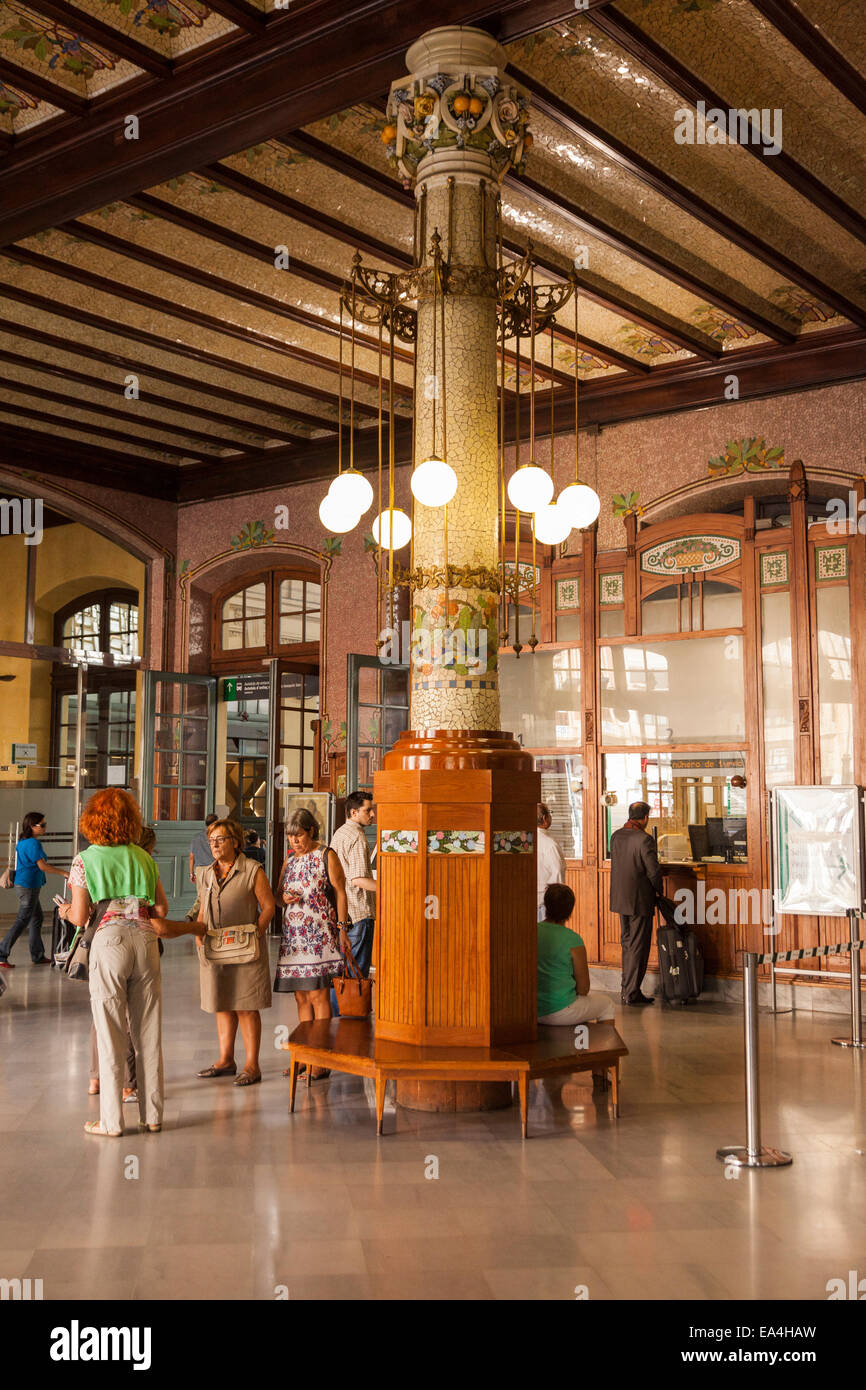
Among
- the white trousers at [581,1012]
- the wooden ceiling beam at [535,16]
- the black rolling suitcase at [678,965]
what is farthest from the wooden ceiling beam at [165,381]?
the white trousers at [581,1012]

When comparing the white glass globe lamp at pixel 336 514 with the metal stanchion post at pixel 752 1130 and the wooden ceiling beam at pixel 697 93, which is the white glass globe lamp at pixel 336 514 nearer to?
the wooden ceiling beam at pixel 697 93

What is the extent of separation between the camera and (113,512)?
1260 cm

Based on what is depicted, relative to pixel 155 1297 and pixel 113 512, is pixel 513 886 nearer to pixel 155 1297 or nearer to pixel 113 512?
pixel 155 1297

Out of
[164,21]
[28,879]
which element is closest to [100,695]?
[28,879]

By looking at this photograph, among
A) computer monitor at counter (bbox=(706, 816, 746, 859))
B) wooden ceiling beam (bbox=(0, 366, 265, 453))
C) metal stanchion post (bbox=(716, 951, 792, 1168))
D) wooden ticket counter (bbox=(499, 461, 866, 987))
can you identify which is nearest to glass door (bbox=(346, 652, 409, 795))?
wooden ticket counter (bbox=(499, 461, 866, 987))

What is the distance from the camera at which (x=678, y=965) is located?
339 inches

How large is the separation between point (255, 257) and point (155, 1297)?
6416 millimetres

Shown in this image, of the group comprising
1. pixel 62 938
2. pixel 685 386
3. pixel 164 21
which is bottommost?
pixel 62 938

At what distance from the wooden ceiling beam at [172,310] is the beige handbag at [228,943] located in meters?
4.57

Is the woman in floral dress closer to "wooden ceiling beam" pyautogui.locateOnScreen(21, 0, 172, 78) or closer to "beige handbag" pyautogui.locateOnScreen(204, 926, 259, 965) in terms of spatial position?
"beige handbag" pyautogui.locateOnScreen(204, 926, 259, 965)

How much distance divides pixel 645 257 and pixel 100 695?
10.9 m

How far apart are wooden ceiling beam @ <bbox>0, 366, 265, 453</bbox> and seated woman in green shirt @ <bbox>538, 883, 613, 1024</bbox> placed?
260 inches

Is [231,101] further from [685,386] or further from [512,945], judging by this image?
[685,386]

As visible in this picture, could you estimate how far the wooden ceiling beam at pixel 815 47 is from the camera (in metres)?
5.43
